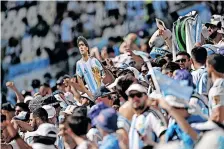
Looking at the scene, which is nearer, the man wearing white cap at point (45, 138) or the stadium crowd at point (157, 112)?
the stadium crowd at point (157, 112)

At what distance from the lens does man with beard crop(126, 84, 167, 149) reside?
6.66m

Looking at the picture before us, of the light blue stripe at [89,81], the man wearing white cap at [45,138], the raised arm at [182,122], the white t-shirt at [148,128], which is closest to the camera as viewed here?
the raised arm at [182,122]

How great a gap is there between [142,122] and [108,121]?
298mm

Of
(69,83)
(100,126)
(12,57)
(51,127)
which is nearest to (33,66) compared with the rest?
(12,57)

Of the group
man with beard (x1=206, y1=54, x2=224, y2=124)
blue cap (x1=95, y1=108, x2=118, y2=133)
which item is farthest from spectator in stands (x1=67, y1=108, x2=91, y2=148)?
man with beard (x1=206, y1=54, x2=224, y2=124)

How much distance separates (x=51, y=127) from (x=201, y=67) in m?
1.70

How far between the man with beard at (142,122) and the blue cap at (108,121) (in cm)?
23

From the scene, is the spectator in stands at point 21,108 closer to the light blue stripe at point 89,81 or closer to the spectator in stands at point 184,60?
the light blue stripe at point 89,81

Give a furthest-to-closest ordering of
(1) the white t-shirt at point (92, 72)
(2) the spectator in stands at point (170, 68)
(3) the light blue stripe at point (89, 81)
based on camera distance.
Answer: (3) the light blue stripe at point (89, 81) → (1) the white t-shirt at point (92, 72) → (2) the spectator in stands at point (170, 68)

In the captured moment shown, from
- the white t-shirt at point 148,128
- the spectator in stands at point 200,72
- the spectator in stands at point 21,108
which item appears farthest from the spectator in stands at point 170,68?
the spectator in stands at point 21,108

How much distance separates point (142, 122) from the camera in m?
6.71

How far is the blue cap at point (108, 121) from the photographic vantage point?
660 cm

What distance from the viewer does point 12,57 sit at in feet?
63.4

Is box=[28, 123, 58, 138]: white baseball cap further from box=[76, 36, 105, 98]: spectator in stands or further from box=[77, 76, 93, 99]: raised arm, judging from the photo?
box=[76, 36, 105, 98]: spectator in stands
